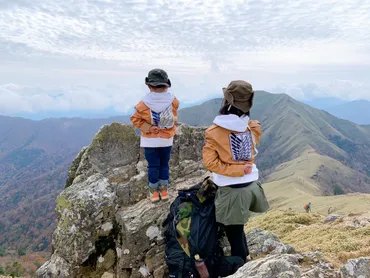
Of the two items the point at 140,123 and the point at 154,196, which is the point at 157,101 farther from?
the point at 154,196

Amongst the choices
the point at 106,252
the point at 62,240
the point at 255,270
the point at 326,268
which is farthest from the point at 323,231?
the point at 62,240

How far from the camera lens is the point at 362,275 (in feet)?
22.7

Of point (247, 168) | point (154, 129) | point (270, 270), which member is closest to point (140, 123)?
point (154, 129)

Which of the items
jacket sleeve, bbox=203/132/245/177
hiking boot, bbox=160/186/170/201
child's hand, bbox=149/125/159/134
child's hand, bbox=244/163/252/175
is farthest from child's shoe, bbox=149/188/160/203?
child's hand, bbox=244/163/252/175

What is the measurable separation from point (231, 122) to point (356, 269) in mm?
4496

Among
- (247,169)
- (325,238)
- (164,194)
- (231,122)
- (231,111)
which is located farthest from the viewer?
(325,238)

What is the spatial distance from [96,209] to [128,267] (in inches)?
79.0

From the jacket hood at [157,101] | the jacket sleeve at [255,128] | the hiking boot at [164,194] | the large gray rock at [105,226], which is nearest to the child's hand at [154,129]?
the jacket hood at [157,101]

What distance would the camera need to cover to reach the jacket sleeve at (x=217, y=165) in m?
7.25

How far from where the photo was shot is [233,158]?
290 inches

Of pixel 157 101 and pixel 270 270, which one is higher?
pixel 157 101

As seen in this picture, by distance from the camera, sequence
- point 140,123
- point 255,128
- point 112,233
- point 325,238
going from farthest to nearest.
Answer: point 325,238 < point 112,233 < point 140,123 < point 255,128

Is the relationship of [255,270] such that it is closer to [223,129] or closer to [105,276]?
[223,129]

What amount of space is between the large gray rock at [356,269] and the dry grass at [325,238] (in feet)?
3.21
